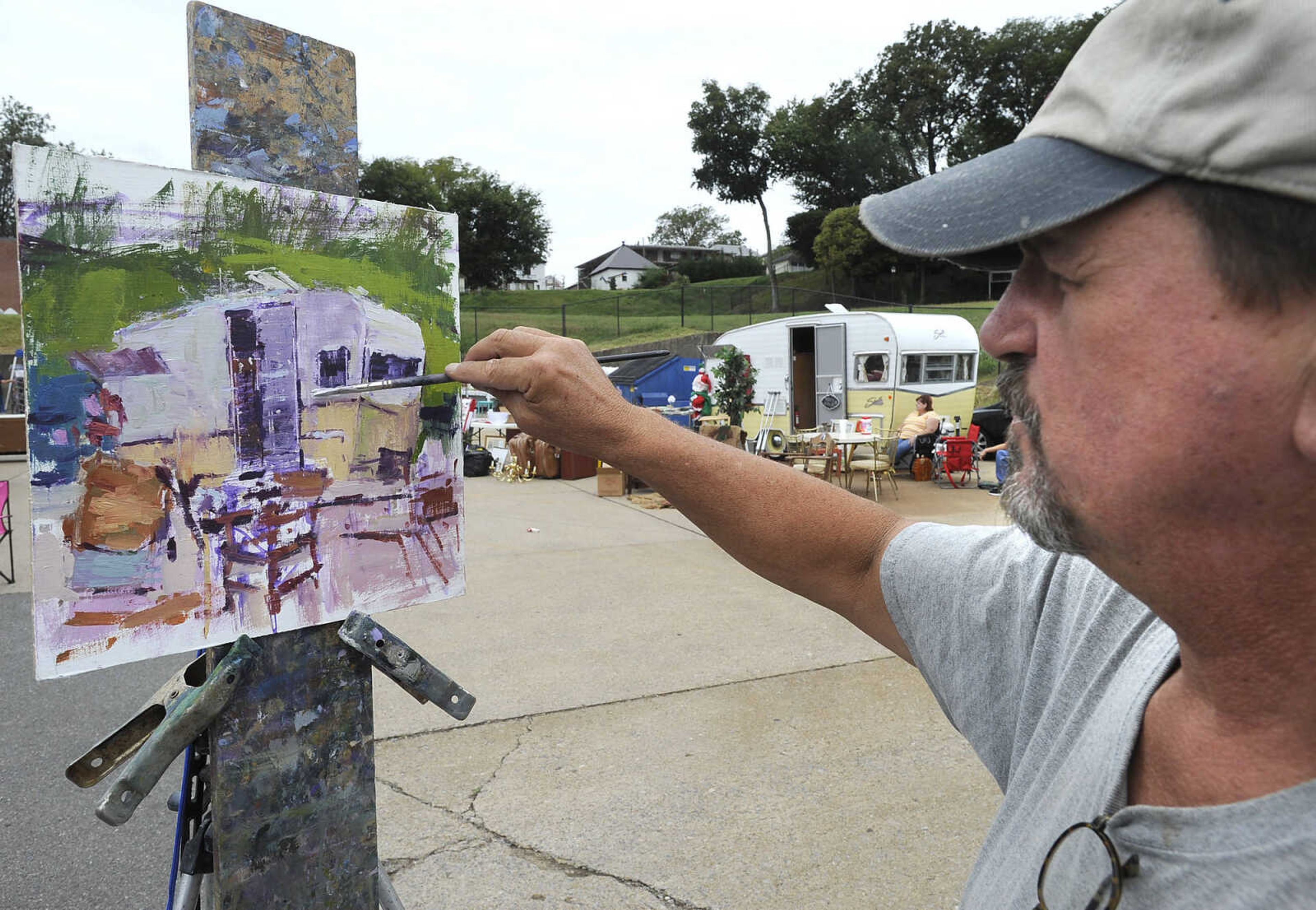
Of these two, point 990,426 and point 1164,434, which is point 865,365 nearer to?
point 990,426

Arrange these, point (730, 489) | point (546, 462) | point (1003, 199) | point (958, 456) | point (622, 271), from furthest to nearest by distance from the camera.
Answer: point (622, 271) < point (546, 462) < point (958, 456) < point (730, 489) < point (1003, 199)

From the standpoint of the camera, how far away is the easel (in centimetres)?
167

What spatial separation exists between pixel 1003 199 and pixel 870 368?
1354 centimetres

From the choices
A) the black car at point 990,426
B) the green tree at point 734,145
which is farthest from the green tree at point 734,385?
the green tree at point 734,145

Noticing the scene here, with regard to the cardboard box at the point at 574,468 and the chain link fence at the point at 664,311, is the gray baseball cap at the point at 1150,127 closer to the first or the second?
the cardboard box at the point at 574,468

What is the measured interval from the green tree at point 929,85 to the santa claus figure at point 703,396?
31365 millimetres

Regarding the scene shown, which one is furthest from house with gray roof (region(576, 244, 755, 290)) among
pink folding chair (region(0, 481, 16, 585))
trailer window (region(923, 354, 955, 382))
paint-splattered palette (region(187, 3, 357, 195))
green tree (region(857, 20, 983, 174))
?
paint-splattered palette (region(187, 3, 357, 195))

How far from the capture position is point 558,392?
1.43m

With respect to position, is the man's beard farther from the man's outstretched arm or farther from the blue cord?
the blue cord

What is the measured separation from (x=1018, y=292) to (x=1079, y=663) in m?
0.45

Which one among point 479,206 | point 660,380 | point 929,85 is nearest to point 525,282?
point 479,206

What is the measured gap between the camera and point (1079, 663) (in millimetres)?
1012

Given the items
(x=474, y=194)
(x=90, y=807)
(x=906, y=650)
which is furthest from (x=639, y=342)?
(x=906, y=650)

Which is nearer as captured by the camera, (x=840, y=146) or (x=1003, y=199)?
(x=1003, y=199)
